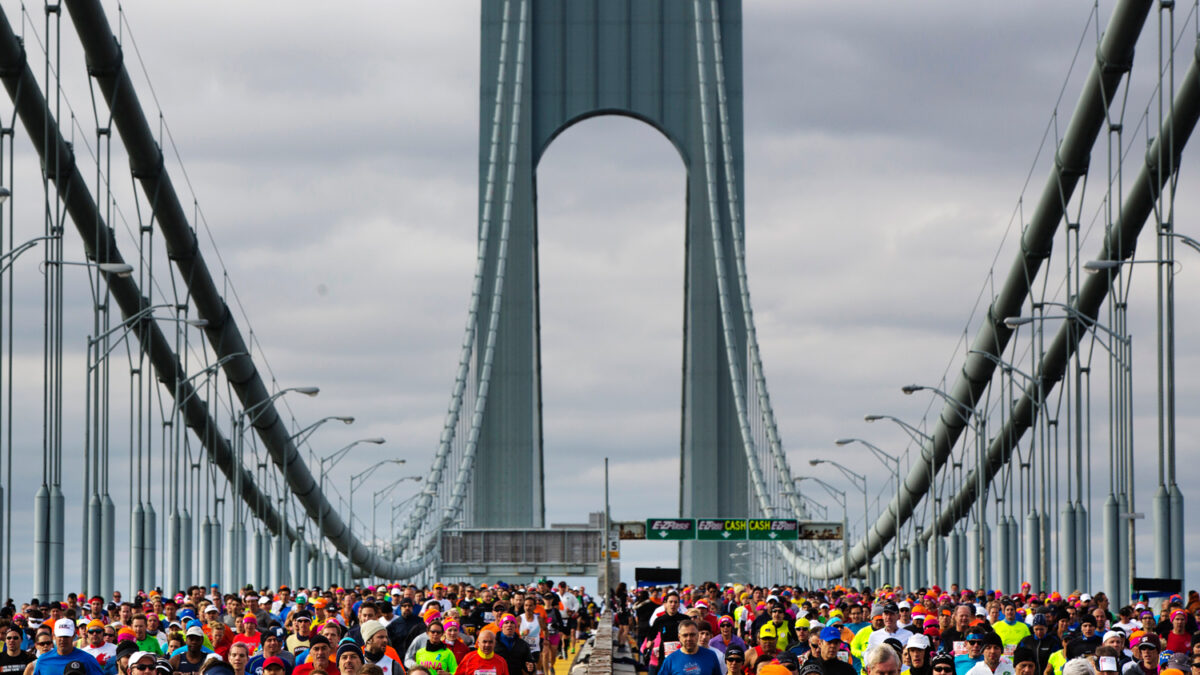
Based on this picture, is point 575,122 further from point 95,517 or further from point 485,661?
point 485,661

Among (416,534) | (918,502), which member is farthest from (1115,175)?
(416,534)

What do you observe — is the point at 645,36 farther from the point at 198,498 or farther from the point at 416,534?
the point at 198,498

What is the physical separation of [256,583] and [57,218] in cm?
2357

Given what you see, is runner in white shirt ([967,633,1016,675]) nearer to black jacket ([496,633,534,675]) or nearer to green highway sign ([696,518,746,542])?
black jacket ([496,633,534,675])

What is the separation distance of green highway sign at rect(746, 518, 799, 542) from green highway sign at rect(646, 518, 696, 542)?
2304 mm

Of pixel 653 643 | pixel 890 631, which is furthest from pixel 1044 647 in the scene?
pixel 653 643

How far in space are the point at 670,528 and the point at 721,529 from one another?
1.95 m

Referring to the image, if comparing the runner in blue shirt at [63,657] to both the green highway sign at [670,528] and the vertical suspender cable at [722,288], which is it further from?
the vertical suspender cable at [722,288]

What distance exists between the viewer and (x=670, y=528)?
80812 millimetres

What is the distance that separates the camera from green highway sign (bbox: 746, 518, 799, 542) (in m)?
79.4

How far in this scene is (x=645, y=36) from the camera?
100 metres

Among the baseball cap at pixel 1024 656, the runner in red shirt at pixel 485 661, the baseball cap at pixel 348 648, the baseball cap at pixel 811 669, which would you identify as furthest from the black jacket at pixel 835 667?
the baseball cap at pixel 348 648

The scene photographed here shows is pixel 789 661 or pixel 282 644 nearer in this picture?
pixel 789 661

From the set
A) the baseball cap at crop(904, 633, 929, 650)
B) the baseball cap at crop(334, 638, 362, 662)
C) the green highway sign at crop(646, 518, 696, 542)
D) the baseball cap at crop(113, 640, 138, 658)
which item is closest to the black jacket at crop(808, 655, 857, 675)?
the baseball cap at crop(904, 633, 929, 650)
